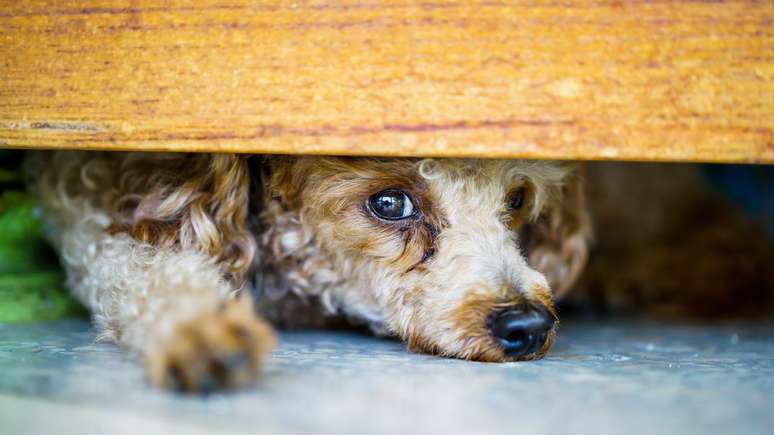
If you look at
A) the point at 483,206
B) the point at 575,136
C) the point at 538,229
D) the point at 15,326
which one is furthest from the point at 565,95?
the point at 15,326

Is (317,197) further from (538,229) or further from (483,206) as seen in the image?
(538,229)

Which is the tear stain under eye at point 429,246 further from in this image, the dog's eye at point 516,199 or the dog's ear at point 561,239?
the dog's ear at point 561,239

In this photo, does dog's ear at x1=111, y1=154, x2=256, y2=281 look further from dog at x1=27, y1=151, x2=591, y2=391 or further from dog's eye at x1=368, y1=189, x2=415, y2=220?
dog's eye at x1=368, y1=189, x2=415, y2=220

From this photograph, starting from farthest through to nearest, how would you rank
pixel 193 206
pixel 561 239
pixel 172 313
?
pixel 561 239, pixel 193 206, pixel 172 313

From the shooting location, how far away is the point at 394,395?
1220 mm

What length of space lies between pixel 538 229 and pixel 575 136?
2.75 ft

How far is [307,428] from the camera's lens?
102 centimetres

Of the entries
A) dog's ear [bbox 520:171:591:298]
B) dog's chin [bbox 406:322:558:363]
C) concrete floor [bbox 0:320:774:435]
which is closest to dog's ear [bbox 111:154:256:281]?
concrete floor [bbox 0:320:774:435]

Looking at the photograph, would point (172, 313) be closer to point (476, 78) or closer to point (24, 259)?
point (476, 78)

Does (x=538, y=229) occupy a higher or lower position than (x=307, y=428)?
higher

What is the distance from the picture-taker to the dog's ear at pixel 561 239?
2.24 meters

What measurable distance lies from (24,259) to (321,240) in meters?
0.97

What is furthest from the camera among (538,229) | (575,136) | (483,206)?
(538,229)

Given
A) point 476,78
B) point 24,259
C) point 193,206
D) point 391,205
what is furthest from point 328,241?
point 24,259
